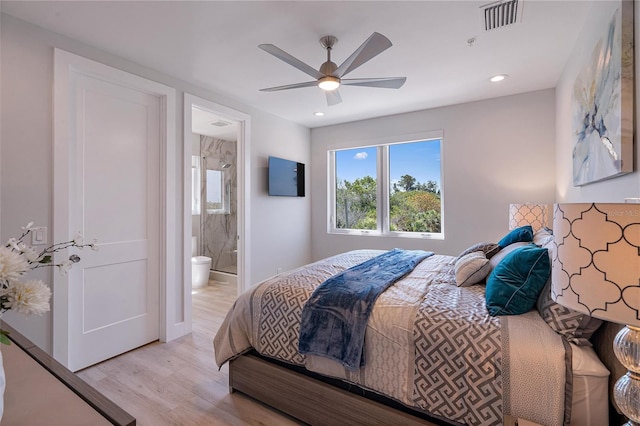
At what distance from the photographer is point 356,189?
4.75 m

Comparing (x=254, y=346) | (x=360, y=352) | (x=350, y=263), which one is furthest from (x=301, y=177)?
(x=360, y=352)

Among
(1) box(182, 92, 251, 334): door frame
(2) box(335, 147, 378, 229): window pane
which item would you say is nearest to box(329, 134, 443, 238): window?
(2) box(335, 147, 378, 229): window pane

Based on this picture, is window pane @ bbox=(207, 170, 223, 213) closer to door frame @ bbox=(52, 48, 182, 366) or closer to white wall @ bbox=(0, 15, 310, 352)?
door frame @ bbox=(52, 48, 182, 366)

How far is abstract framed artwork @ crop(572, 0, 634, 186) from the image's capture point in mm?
1374

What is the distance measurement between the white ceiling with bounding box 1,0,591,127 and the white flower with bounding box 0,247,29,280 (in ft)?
6.06

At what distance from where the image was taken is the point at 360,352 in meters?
1.55

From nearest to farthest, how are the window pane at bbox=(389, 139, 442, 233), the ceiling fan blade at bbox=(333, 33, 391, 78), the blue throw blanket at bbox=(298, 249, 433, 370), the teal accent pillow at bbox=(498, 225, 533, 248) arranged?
the blue throw blanket at bbox=(298, 249, 433, 370)
the ceiling fan blade at bbox=(333, 33, 391, 78)
the teal accent pillow at bbox=(498, 225, 533, 248)
the window pane at bbox=(389, 139, 442, 233)

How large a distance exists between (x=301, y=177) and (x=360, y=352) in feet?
11.3

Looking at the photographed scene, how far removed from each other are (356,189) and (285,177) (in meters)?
1.18

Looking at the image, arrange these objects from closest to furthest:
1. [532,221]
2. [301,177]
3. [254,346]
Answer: [254,346], [532,221], [301,177]

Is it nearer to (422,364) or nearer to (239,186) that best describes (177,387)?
(422,364)

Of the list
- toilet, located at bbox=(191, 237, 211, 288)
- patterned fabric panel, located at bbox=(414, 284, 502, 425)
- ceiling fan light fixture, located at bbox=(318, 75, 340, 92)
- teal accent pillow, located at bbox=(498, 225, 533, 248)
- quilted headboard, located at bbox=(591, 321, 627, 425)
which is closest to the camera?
quilted headboard, located at bbox=(591, 321, 627, 425)

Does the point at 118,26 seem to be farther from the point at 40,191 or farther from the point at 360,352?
the point at 360,352

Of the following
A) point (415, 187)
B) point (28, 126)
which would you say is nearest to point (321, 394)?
point (28, 126)
